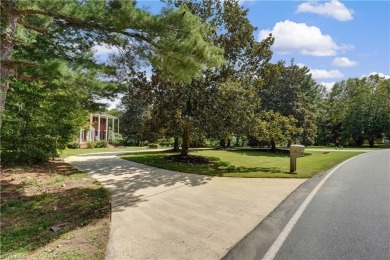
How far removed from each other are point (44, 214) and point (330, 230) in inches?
227

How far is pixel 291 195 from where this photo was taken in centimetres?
800

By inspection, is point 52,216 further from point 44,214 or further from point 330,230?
point 330,230

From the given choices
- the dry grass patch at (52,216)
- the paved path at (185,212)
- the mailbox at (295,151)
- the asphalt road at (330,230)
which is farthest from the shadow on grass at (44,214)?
the mailbox at (295,151)

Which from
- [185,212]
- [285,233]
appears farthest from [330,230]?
[185,212]

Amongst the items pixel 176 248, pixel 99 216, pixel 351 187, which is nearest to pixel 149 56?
pixel 99 216

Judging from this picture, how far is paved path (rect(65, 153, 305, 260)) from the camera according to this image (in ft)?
14.8

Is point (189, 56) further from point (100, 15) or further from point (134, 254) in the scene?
point (134, 254)

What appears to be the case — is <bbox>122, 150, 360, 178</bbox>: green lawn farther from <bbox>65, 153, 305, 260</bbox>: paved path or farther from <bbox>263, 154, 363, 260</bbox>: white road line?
<bbox>263, 154, 363, 260</bbox>: white road line

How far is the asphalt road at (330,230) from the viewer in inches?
165

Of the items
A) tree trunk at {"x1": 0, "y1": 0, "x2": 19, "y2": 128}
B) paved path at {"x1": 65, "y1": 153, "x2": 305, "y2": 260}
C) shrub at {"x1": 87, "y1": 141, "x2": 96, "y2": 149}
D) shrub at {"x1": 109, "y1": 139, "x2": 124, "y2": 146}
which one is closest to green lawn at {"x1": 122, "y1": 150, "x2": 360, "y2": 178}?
paved path at {"x1": 65, "y1": 153, "x2": 305, "y2": 260}

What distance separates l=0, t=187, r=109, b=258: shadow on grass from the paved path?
1.74ft

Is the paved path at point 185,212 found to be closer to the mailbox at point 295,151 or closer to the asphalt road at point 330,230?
the asphalt road at point 330,230

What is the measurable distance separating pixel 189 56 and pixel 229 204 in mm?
3530

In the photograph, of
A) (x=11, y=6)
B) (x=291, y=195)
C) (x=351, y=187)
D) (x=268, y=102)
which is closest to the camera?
(x=11, y=6)
